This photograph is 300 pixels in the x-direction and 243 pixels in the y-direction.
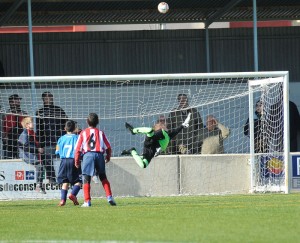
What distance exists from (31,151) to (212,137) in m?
4.23

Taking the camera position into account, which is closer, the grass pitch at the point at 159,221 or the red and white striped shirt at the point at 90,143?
the grass pitch at the point at 159,221

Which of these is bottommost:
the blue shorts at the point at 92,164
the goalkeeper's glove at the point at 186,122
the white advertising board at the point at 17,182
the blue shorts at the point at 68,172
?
the white advertising board at the point at 17,182

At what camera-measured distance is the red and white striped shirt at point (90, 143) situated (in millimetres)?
18000

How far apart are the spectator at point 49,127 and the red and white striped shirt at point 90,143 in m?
4.17

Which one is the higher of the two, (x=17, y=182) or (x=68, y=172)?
(x=68, y=172)

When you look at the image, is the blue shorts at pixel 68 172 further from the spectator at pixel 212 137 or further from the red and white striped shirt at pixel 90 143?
the spectator at pixel 212 137

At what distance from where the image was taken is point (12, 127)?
878 inches

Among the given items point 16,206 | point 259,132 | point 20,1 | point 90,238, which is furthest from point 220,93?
point 90,238

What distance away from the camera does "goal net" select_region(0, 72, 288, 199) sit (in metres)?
21.9

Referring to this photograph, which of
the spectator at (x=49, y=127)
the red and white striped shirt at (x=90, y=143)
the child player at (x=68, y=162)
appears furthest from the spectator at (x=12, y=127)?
the red and white striped shirt at (x=90, y=143)

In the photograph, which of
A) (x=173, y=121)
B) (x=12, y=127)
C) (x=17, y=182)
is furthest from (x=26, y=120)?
(x=173, y=121)

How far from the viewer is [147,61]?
29.6m

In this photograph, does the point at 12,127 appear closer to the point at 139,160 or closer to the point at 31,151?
the point at 31,151

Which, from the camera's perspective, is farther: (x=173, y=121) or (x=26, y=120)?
(x=173, y=121)
